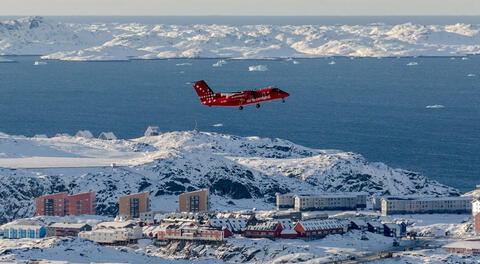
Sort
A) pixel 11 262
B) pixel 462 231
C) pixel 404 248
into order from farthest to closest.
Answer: pixel 462 231, pixel 404 248, pixel 11 262

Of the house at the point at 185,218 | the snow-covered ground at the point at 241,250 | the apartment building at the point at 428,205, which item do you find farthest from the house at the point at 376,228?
the house at the point at 185,218

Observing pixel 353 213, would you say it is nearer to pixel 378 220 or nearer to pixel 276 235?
pixel 378 220

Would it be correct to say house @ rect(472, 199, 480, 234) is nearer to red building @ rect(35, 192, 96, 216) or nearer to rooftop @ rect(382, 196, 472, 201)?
rooftop @ rect(382, 196, 472, 201)

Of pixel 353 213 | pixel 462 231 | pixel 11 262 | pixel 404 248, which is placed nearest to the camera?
pixel 11 262

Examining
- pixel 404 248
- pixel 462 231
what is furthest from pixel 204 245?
pixel 462 231

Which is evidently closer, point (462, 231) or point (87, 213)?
point (462, 231)

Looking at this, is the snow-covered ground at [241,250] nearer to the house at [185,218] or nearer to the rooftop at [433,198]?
the house at [185,218]

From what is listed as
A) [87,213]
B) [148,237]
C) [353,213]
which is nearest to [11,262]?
[148,237]

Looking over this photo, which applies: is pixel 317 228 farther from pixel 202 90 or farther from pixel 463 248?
Result: pixel 202 90
